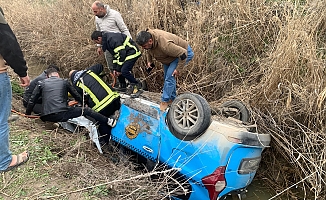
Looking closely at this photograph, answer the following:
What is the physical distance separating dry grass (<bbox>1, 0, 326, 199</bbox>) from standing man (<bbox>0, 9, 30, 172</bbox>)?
2855 mm

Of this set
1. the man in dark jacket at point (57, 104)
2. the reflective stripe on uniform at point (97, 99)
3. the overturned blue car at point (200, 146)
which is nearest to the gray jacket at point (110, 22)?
the reflective stripe on uniform at point (97, 99)

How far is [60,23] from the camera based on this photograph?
7.38 metres

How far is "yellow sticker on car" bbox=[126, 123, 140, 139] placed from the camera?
3.79 meters

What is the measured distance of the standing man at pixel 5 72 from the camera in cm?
240

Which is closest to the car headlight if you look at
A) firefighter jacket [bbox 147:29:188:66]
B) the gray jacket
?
firefighter jacket [bbox 147:29:188:66]

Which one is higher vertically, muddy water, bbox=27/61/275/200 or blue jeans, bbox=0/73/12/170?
blue jeans, bbox=0/73/12/170

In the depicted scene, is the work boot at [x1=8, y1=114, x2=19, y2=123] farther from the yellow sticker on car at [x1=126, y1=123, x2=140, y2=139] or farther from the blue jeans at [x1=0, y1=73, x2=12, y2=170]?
the yellow sticker on car at [x1=126, y1=123, x2=140, y2=139]

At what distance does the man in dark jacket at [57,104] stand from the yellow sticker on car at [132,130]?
1.27 ft

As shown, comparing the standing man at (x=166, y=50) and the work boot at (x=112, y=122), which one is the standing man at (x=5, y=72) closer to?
the work boot at (x=112, y=122)

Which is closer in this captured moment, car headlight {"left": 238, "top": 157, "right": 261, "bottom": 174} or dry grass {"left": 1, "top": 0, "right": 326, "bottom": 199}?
car headlight {"left": 238, "top": 157, "right": 261, "bottom": 174}

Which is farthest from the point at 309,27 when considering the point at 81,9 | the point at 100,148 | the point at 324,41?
the point at 81,9

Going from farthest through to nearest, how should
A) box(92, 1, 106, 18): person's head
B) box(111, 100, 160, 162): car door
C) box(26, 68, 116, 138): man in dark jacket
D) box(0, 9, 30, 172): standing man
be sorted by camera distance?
box(92, 1, 106, 18): person's head → box(26, 68, 116, 138): man in dark jacket → box(111, 100, 160, 162): car door → box(0, 9, 30, 172): standing man

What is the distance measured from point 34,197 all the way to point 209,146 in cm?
179

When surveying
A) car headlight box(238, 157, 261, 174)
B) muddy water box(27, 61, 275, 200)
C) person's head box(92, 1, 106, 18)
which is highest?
person's head box(92, 1, 106, 18)
